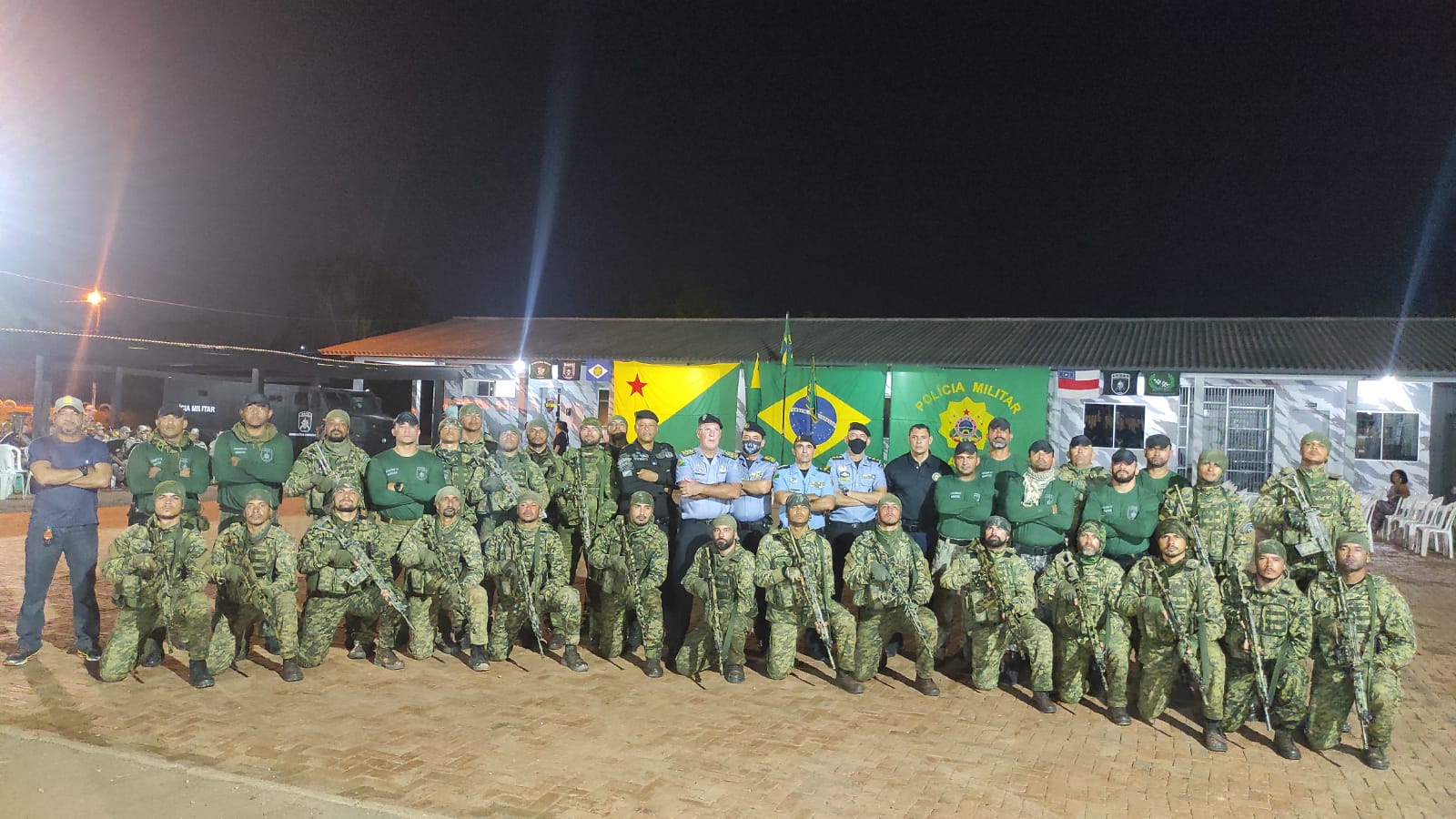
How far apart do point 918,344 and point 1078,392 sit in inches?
135

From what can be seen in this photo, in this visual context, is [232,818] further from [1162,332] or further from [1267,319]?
[1267,319]

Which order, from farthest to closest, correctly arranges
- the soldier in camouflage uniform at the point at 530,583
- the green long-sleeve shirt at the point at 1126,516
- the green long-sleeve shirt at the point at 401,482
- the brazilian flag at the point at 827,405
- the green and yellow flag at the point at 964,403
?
1. the green and yellow flag at the point at 964,403
2. the brazilian flag at the point at 827,405
3. the green long-sleeve shirt at the point at 401,482
4. the soldier in camouflage uniform at the point at 530,583
5. the green long-sleeve shirt at the point at 1126,516

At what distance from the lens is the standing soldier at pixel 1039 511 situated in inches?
261

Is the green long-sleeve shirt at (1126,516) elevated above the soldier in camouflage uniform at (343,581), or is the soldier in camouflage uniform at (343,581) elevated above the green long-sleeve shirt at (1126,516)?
the green long-sleeve shirt at (1126,516)

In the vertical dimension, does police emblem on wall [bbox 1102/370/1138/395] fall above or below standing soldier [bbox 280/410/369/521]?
above

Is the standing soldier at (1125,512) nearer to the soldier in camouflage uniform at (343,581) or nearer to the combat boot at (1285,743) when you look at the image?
the combat boot at (1285,743)

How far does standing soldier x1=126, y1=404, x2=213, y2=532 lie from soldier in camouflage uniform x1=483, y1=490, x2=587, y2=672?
213cm

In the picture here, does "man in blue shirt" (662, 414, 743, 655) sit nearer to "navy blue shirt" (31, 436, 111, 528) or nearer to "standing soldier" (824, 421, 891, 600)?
"standing soldier" (824, 421, 891, 600)

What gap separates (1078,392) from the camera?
57.8 feet

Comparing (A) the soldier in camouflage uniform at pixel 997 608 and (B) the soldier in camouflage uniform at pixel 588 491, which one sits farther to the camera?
(B) the soldier in camouflage uniform at pixel 588 491

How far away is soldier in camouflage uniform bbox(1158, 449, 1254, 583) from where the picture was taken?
20.7ft

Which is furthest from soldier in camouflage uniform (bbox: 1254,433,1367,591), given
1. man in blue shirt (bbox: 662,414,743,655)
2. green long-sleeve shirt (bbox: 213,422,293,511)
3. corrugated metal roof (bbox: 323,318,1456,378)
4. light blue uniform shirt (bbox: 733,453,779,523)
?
corrugated metal roof (bbox: 323,318,1456,378)

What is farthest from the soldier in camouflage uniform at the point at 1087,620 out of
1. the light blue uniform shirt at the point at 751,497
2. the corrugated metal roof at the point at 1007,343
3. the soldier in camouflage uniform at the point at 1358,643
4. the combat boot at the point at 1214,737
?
the corrugated metal roof at the point at 1007,343

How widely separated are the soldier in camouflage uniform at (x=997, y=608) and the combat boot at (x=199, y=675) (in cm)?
494
